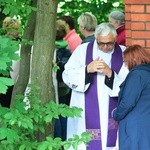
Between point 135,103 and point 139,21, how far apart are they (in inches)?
45.3

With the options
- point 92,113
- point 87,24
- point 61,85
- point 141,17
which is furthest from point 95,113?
point 87,24

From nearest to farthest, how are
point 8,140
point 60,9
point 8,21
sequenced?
point 8,140
point 8,21
point 60,9

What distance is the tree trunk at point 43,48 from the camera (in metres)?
5.04

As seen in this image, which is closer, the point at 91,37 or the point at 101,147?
the point at 101,147

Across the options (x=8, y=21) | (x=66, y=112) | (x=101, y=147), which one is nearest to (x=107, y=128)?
(x=101, y=147)

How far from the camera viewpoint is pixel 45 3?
504 centimetres

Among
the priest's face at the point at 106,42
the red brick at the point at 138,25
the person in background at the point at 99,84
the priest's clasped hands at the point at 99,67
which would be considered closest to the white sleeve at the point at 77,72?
the person in background at the point at 99,84

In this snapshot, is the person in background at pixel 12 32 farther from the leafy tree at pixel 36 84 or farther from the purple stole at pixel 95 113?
the purple stole at pixel 95 113

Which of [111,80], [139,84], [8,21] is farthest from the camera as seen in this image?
[8,21]

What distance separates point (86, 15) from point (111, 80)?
1759 millimetres

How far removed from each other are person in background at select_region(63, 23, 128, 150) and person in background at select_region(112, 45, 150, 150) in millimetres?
519

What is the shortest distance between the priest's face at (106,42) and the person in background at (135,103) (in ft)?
1.77

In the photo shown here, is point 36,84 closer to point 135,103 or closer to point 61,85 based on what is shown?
point 135,103

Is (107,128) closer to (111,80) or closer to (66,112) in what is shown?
(111,80)
